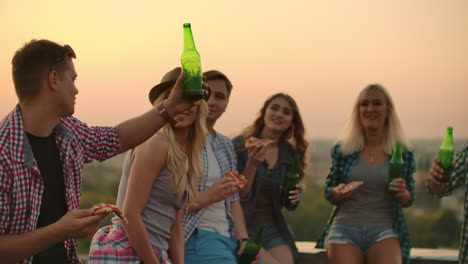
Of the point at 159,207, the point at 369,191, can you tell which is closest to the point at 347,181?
the point at 369,191

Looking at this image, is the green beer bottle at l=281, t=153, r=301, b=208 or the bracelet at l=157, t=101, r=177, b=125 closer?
the bracelet at l=157, t=101, r=177, b=125

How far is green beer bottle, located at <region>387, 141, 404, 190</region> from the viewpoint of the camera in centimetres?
494

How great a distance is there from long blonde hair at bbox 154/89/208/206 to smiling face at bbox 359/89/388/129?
1967mm

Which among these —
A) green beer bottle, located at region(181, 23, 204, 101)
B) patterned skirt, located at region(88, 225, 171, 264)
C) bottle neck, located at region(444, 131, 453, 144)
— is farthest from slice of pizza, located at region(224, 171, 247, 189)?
bottle neck, located at region(444, 131, 453, 144)

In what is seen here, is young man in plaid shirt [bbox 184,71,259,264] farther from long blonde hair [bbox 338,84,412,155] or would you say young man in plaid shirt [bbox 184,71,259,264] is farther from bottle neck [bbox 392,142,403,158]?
bottle neck [bbox 392,142,403,158]

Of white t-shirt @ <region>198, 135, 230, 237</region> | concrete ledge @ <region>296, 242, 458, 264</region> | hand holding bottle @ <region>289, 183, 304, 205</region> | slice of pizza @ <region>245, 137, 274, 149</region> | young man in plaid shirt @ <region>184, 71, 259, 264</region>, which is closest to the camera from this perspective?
young man in plaid shirt @ <region>184, 71, 259, 264</region>

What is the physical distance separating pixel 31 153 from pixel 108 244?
795 millimetres

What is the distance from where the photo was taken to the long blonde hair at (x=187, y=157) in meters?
3.22

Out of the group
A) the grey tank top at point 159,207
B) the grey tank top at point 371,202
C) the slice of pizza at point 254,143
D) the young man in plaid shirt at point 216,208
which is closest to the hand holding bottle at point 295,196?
the grey tank top at point 371,202

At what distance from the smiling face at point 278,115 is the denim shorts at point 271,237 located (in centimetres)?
73

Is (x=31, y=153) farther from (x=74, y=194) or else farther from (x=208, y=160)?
(x=208, y=160)

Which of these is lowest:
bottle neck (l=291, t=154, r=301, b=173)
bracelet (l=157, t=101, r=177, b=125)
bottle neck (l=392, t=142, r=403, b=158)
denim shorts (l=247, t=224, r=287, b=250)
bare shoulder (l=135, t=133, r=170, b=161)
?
denim shorts (l=247, t=224, r=287, b=250)

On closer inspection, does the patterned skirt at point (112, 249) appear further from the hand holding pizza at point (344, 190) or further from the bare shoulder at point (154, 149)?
the hand holding pizza at point (344, 190)

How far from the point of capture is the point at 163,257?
3268 mm
